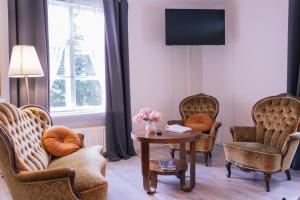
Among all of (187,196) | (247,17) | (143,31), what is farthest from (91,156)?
(247,17)

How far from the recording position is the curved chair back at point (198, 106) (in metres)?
4.36

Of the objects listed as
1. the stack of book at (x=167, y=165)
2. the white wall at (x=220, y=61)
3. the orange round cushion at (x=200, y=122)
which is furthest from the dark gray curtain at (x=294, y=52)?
the stack of book at (x=167, y=165)

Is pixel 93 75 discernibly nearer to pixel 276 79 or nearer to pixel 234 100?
pixel 234 100

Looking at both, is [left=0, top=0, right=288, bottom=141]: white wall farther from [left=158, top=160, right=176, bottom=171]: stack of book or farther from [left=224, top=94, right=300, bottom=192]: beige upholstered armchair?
[left=158, top=160, right=176, bottom=171]: stack of book

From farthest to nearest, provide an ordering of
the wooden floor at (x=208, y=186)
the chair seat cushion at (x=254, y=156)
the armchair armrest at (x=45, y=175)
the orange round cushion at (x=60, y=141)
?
the chair seat cushion at (x=254, y=156), the wooden floor at (x=208, y=186), the orange round cushion at (x=60, y=141), the armchair armrest at (x=45, y=175)

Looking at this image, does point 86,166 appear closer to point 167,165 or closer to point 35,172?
point 35,172

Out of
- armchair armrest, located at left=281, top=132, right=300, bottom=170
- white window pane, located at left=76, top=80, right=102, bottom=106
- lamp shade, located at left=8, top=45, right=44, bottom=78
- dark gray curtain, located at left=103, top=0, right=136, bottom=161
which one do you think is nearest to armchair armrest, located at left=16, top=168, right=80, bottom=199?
lamp shade, located at left=8, top=45, right=44, bottom=78

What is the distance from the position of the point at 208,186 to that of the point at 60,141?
1.64 m

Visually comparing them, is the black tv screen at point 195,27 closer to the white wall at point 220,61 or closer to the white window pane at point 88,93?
the white wall at point 220,61

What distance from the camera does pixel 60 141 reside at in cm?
285

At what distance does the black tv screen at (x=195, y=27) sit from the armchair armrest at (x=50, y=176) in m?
3.19

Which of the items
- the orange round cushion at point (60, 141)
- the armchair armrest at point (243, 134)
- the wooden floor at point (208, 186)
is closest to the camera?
the orange round cushion at point (60, 141)

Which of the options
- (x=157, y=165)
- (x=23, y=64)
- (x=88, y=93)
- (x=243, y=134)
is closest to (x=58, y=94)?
(x=88, y=93)

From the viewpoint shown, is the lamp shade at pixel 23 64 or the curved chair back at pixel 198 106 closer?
the lamp shade at pixel 23 64
